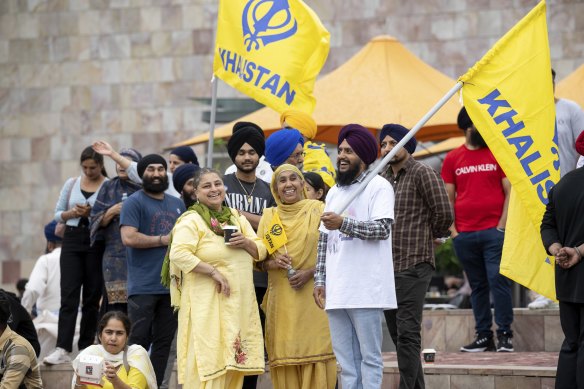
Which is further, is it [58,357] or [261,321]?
[58,357]

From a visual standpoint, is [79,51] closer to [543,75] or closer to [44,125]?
[44,125]

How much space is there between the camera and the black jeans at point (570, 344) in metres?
8.52

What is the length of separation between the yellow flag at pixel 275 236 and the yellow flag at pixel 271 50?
2562 millimetres

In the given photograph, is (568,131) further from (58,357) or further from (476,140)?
(58,357)

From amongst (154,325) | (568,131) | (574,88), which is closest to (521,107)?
(568,131)

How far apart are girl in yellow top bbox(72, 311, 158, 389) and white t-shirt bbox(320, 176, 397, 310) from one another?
4.65 ft

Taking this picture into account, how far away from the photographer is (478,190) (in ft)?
36.5

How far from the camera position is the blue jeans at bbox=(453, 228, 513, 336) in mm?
11023

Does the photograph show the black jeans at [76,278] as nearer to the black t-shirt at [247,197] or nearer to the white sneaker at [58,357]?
the white sneaker at [58,357]

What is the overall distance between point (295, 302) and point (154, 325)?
1.47 m

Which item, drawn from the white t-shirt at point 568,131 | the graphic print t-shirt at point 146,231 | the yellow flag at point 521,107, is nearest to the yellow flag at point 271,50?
the graphic print t-shirt at point 146,231

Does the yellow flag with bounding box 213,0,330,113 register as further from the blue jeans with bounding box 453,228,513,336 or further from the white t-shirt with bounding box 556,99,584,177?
the white t-shirt with bounding box 556,99,584,177

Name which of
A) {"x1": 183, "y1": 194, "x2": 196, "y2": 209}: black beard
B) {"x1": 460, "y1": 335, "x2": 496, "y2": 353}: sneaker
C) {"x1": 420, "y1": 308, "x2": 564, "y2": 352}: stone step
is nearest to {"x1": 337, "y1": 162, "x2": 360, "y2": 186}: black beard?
{"x1": 183, "y1": 194, "x2": 196, "y2": 209}: black beard

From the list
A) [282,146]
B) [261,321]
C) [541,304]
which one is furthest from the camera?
[541,304]
